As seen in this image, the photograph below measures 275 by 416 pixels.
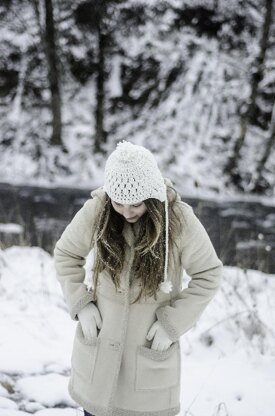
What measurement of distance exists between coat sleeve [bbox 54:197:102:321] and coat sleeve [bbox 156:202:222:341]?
0.36m

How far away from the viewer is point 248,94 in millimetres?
→ 13070

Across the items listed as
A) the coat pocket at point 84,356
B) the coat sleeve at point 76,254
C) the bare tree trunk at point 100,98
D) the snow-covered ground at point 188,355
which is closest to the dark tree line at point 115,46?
the bare tree trunk at point 100,98

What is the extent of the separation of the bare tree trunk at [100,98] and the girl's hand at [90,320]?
10.6m

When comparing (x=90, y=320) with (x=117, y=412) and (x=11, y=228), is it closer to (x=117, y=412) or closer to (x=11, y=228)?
(x=117, y=412)

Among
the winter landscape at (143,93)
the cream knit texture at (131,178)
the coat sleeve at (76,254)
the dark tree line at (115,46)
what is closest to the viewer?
the cream knit texture at (131,178)

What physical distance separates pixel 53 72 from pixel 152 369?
1130 cm

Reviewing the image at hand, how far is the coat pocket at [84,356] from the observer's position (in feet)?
5.99

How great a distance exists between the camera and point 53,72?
12.0 metres

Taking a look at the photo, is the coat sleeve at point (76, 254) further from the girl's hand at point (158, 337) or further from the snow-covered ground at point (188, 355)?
the snow-covered ground at point (188, 355)

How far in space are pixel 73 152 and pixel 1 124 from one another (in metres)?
2.32

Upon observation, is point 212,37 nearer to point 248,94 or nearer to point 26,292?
point 248,94

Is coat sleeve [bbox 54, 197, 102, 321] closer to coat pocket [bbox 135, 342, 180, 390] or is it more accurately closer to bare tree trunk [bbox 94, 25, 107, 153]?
coat pocket [bbox 135, 342, 180, 390]

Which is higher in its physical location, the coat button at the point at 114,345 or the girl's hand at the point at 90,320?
the girl's hand at the point at 90,320

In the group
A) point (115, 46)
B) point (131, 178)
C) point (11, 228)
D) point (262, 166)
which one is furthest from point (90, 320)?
point (115, 46)
